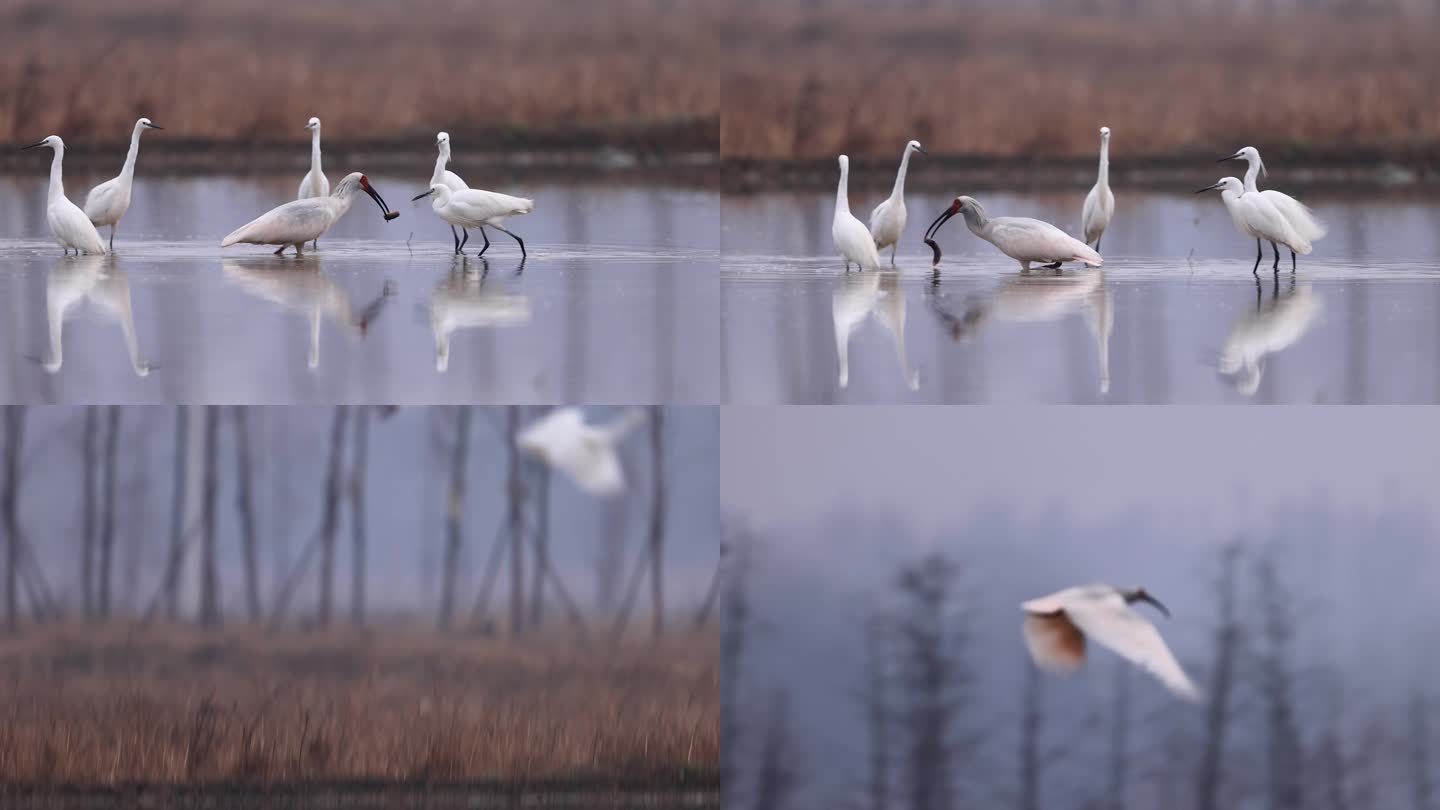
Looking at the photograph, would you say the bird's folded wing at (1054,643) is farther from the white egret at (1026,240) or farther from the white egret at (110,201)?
the white egret at (110,201)

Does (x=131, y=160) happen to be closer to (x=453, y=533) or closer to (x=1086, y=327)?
(x=453, y=533)

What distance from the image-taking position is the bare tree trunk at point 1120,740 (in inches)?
252

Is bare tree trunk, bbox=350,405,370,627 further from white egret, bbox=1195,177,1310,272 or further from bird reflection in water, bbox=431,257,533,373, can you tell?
white egret, bbox=1195,177,1310,272

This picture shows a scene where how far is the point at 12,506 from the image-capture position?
6.37m

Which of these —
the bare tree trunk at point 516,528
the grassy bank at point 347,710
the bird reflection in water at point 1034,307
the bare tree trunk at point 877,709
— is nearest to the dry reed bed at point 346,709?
the grassy bank at point 347,710

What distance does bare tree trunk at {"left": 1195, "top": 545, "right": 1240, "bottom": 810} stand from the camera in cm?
644

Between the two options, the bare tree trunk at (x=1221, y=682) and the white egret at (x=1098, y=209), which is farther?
the white egret at (x=1098, y=209)

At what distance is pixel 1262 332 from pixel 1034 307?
2.43ft

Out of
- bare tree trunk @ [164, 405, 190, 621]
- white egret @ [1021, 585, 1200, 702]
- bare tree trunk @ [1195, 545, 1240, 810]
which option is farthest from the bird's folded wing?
bare tree trunk @ [164, 405, 190, 621]

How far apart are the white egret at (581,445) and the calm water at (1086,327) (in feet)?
1.33

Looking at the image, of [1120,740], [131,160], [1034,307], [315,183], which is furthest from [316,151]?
[1120,740]

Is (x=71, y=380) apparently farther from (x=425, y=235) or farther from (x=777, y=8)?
(x=777, y=8)

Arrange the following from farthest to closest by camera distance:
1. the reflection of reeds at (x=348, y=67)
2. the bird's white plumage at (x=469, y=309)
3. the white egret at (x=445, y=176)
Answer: the reflection of reeds at (x=348, y=67) → the white egret at (x=445, y=176) → the bird's white plumage at (x=469, y=309)

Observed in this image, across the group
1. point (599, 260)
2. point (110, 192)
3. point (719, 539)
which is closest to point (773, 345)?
point (719, 539)
